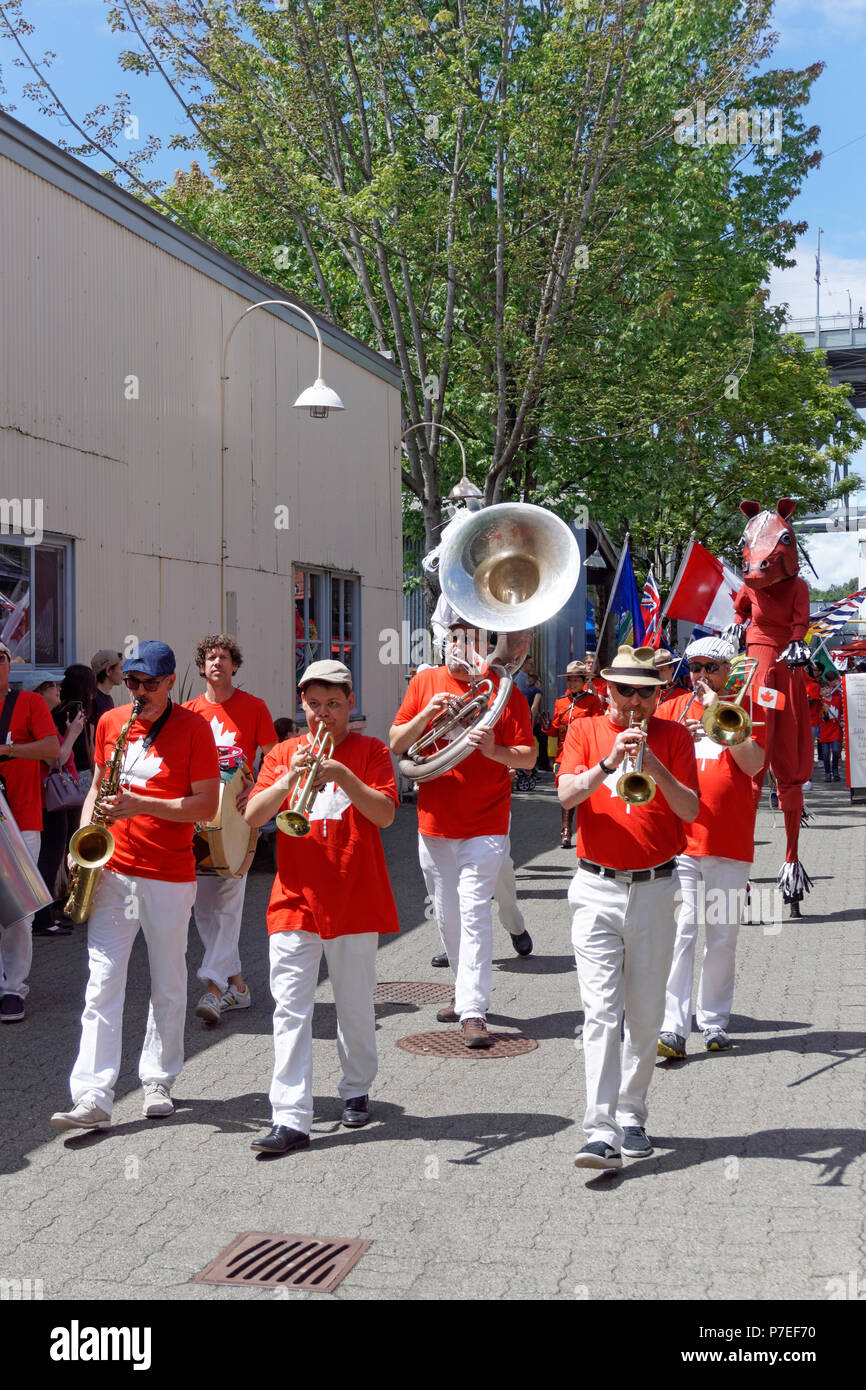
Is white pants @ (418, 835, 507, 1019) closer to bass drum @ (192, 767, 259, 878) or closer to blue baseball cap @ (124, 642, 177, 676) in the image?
bass drum @ (192, 767, 259, 878)

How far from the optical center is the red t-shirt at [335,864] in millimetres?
5434

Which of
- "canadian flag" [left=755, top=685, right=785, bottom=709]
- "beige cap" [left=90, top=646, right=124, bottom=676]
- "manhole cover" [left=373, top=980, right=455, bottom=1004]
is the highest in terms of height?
"beige cap" [left=90, top=646, right=124, bottom=676]

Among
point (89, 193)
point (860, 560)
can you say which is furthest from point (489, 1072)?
point (860, 560)

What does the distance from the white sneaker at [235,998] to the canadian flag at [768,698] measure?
12.7 feet

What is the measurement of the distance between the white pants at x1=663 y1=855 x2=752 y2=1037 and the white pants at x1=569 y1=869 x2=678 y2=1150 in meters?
1.34

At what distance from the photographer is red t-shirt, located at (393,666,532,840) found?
7109mm

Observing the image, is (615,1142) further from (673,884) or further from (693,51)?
(693,51)

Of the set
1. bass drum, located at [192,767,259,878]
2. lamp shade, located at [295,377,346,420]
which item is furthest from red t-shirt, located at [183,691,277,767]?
lamp shade, located at [295,377,346,420]

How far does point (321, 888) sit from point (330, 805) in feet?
1.04

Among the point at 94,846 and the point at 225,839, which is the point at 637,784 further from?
the point at 225,839

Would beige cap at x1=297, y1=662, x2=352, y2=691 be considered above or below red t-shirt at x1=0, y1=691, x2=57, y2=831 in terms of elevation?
above

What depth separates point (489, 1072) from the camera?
256 inches

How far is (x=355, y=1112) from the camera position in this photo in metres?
5.72

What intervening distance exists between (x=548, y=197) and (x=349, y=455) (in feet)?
16.9
